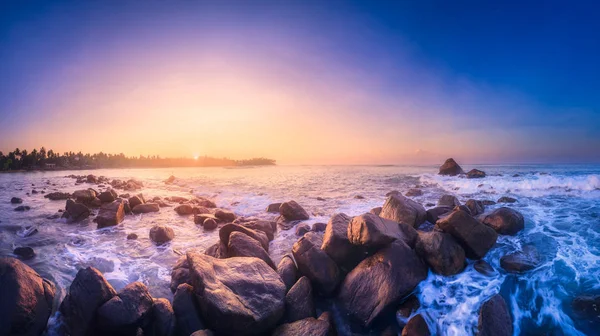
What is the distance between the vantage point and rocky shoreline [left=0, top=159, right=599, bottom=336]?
4414 mm

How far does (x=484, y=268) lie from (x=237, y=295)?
20.7ft

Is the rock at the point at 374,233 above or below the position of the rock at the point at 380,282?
above

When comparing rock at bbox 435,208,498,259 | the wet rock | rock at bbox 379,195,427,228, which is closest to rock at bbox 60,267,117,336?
the wet rock

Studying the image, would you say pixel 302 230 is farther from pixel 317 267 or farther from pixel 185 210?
pixel 185 210

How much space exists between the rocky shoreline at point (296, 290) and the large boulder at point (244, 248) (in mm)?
28

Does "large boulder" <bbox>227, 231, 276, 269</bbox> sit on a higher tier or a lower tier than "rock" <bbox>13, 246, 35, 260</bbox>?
higher

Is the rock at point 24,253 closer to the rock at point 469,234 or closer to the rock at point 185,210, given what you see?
the rock at point 185,210

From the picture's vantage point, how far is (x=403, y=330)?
4680mm

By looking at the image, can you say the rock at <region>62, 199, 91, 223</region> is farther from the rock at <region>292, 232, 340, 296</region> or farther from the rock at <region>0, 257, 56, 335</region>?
the rock at <region>292, 232, 340, 296</region>

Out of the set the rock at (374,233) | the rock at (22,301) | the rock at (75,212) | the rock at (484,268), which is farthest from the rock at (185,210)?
the rock at (484,268)

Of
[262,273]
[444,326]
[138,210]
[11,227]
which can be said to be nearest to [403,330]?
[444,326]

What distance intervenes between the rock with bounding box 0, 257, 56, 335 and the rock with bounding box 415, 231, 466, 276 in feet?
28.0

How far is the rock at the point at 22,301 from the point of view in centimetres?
417

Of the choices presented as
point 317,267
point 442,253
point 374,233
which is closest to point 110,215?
point 317,267
